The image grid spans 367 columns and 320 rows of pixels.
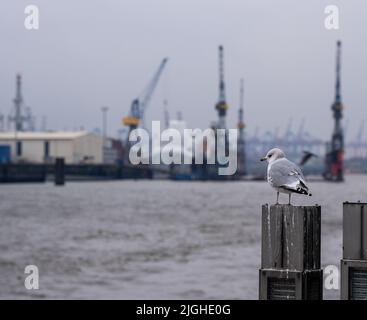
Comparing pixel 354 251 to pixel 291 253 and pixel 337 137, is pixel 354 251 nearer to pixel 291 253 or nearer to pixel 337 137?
pixel 291 253

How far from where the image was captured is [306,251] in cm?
838

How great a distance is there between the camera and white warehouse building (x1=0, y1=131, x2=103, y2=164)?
168 meters

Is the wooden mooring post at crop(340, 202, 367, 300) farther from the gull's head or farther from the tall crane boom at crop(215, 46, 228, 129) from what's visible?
the tall crane boom at crop(215, 46, 228, 129)

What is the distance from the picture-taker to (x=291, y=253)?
331 inches

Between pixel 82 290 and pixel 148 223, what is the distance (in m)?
31.0

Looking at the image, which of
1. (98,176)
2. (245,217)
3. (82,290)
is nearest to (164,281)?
(82,290)

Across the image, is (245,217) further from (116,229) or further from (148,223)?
(116,229)

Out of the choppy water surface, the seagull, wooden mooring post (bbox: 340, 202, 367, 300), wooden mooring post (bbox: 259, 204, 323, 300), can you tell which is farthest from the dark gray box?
the choppy water surface

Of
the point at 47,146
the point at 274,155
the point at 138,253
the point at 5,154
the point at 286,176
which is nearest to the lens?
the point at 286,176

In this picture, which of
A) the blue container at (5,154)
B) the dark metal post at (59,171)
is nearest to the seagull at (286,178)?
the dark metal post at (59,171)

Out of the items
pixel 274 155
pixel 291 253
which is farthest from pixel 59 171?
pixel 291 253

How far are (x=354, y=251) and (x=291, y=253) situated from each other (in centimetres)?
64

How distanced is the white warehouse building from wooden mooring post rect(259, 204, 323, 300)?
517 ft
